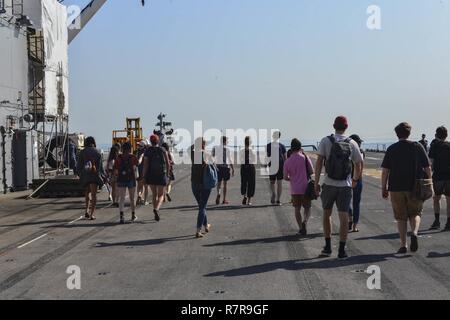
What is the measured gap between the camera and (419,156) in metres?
8.14

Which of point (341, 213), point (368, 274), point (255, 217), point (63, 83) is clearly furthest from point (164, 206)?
point (63, 83)

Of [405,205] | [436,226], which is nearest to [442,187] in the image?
[436,226]

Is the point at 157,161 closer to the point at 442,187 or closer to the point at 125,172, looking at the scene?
the point at 125,172

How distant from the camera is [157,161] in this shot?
11820mm

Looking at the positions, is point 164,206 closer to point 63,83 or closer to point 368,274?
point 368,274

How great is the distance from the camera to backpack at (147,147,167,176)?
11.8 metres

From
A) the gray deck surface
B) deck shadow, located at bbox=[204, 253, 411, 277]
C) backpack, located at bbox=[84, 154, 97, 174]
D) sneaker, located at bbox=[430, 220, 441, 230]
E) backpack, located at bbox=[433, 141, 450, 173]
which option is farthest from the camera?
backpack, located at bbox=[84, 154, 97, 174]

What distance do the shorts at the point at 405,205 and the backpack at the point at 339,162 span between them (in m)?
0.94

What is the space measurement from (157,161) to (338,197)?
499cm

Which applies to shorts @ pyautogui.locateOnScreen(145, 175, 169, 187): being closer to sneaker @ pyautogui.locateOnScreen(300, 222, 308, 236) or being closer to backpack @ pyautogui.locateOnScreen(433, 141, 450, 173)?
sneaker @ pyautogui.locateOnScreen(300, 222, 308, 236)

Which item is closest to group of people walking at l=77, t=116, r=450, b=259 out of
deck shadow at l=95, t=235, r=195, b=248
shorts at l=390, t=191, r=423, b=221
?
shorts at l=390, t=191, r=423, b=221

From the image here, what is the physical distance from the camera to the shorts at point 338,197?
308 inches
